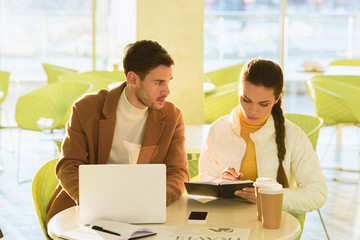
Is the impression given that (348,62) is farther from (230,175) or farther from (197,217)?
(197,217)

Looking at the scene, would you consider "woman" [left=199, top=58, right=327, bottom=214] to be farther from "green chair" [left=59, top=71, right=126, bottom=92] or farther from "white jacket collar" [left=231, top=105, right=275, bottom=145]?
"green chair" [left=59, top=71, right=126, bottom=92]

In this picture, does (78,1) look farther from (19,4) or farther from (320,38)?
(320,38)

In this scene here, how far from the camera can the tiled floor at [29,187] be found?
456 centimetres

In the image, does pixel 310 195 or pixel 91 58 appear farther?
pixel 91 58

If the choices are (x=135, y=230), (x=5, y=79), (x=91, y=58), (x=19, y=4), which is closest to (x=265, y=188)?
(x=135, y=230)

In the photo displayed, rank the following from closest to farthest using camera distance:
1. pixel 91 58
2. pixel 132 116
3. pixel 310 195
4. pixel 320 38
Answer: pixel 310 195, pixel 132 116, pixel 91 58, pixel 320 38

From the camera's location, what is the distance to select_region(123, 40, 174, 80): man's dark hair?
2.72 metres

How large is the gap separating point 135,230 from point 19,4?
8.00 m

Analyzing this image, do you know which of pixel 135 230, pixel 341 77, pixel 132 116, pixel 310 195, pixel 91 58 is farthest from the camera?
pixel 91 58

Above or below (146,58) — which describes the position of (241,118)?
below

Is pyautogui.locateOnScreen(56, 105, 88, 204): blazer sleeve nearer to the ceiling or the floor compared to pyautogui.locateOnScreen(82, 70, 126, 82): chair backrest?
nearer to the ceiling

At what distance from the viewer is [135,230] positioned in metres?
2.12

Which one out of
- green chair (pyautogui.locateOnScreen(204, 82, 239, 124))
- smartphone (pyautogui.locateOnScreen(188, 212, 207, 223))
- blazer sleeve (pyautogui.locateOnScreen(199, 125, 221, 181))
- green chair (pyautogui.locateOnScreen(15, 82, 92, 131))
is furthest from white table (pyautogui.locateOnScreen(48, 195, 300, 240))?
green chair (pyautogui.locateOnScreen(15, 82, 92, 131))

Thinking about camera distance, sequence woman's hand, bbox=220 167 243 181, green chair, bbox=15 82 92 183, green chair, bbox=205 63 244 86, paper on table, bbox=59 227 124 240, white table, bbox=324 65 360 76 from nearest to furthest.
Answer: paper on table, bbox=59 227 124 240, woman's hand, bbox=220 167 243 181, green chair, bbox=15 82 92 183, white table, bbox=324 65 360 76, green chair, bbox=205 63 244 86
